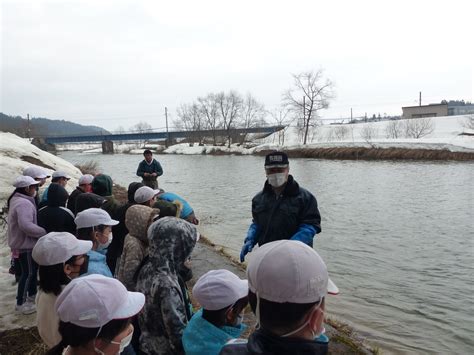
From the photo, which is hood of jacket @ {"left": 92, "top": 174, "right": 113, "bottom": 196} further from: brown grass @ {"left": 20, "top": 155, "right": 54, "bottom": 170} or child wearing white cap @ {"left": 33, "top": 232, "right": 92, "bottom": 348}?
brown grass @ {"left": 20, "top": 155, "right": 54, "bottom": 170}

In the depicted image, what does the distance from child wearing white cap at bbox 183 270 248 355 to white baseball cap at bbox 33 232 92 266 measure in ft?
3.87

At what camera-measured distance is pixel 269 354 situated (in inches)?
54.2

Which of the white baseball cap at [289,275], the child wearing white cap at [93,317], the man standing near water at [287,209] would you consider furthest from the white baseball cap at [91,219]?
the white baseball cap at [289,275]

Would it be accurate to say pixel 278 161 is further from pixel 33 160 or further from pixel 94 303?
pixel 33 160

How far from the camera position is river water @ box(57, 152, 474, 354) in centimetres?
550

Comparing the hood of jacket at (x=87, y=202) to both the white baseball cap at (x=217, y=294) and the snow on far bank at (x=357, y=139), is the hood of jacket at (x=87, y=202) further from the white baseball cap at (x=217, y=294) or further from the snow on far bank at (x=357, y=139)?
the snow on far bank at (x=357, y=139)

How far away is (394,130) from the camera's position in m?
52.9

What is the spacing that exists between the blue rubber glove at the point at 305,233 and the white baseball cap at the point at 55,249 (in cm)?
202

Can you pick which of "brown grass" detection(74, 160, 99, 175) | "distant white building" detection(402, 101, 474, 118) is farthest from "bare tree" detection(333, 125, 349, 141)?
"brown grass" detection(74, 160, 99, 175)

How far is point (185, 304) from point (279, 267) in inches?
59.6

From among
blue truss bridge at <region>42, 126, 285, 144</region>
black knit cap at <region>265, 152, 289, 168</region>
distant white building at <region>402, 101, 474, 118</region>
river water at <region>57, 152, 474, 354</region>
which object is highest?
distant white building at <region>402, 101, 474, 118</region>

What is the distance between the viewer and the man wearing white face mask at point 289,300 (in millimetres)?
1380

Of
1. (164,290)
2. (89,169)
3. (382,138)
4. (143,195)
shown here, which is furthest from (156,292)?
(382,138)

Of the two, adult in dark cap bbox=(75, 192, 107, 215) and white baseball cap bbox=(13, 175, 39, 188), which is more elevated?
white baseball cap bbox=(13, 175, 39, 188)
